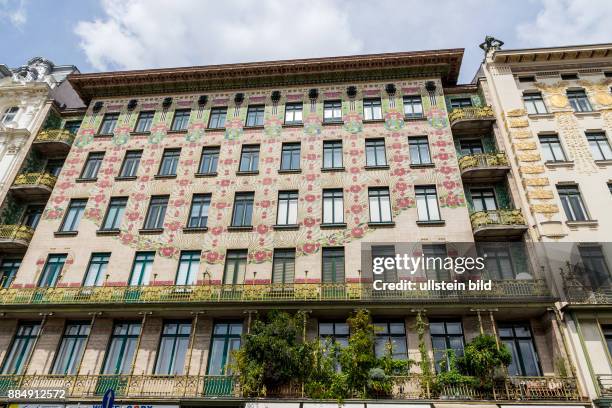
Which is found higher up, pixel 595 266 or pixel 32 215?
pixel 32 215

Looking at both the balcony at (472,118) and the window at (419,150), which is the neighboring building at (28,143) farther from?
the balcony at (472,118)

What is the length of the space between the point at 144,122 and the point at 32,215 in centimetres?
855

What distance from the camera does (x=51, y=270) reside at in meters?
22.0

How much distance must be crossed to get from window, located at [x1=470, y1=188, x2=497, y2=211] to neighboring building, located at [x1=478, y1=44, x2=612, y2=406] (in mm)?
1620

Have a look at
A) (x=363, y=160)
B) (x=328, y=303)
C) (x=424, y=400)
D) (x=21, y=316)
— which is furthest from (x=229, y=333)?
(x=363, y=160)

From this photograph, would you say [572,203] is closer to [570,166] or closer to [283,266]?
[570,166]

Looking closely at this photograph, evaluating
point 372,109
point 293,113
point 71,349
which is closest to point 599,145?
point 372,109

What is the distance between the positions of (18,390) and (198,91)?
62.6 ft

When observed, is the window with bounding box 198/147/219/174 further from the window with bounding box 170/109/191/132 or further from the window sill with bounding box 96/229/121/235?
the window sill with bounding box 96/229/121/235

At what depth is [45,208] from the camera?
24.0m

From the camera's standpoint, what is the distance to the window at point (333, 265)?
20.2 m

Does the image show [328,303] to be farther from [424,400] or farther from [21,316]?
[21,316]

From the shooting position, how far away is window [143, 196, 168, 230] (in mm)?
22984

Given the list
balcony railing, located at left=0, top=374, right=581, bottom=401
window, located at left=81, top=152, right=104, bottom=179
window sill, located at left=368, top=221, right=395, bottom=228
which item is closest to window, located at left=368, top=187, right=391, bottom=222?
window sill, located at left=368, top=221, right=395, bottom=228
